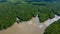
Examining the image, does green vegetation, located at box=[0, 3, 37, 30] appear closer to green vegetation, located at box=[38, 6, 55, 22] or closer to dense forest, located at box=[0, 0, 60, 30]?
dense forest, located at box=[0, 0, 60, 30]

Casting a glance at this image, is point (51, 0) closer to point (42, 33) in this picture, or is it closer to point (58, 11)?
point (58, 11)

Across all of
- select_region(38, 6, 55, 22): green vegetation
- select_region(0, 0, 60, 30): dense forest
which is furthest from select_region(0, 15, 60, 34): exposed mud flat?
select_region(38, 6, 55, 22): green vegetation

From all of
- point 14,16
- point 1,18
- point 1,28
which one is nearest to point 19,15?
point 14,16

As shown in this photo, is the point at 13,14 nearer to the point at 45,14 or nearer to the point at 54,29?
the point at 45,14

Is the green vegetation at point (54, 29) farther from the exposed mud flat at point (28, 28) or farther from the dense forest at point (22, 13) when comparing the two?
the dense forest at point (22, 13)

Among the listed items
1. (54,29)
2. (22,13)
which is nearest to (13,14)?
(22,13)

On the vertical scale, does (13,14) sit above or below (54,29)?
above

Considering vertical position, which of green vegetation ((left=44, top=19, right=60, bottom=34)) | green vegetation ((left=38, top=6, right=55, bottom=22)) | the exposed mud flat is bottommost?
green vegetation ((left=38, top=6, right=55, bottom=22))

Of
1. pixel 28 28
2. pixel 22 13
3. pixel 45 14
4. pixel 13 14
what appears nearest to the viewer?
pixel 28 28

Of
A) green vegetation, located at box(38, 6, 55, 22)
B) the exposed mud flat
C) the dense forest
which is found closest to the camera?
the exposed mud flat

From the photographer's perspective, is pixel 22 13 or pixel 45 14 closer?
pixel 22 13

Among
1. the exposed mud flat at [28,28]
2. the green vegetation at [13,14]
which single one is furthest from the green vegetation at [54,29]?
the green vegetation at [13,14]
